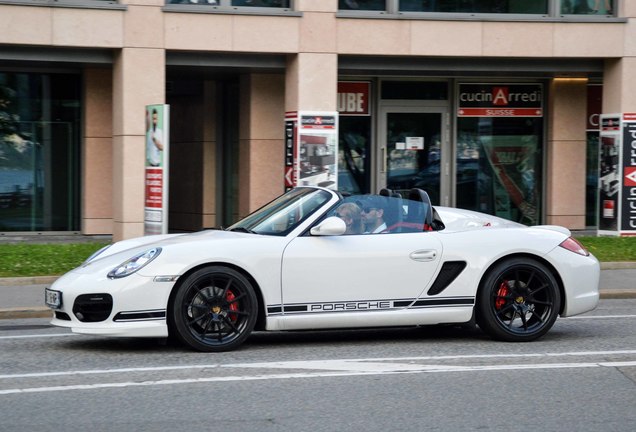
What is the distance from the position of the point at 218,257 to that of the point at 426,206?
6.59ft

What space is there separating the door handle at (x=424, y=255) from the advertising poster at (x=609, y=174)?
12.6 metres

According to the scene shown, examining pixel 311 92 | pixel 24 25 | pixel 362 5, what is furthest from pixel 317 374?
pixel 362 5

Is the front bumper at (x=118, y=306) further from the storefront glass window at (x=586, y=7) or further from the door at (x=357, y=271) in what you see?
the storefront glass window at (x=586, y=7)

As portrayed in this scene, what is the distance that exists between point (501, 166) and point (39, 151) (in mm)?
10052

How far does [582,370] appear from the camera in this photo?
7930 millimetres

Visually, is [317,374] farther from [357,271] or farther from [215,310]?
[357,271]

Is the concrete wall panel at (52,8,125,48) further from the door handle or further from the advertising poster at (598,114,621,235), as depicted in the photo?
the door handle

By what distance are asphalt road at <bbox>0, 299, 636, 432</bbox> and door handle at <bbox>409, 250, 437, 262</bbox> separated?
0.77 metres

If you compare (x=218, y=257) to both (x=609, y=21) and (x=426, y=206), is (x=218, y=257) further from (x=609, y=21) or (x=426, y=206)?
(x=609, y=21)

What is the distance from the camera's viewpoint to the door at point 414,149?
22.8m

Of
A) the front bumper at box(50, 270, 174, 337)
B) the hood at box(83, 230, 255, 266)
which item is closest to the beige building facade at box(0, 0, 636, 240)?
the hood at box(83, 230, 255, 266)

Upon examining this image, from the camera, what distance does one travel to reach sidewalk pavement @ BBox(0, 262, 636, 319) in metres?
12.0

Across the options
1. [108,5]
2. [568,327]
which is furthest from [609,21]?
[568,327]

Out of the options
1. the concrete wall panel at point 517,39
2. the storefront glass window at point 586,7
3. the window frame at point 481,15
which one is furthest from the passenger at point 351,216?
the storefront glass window at point 586,7
